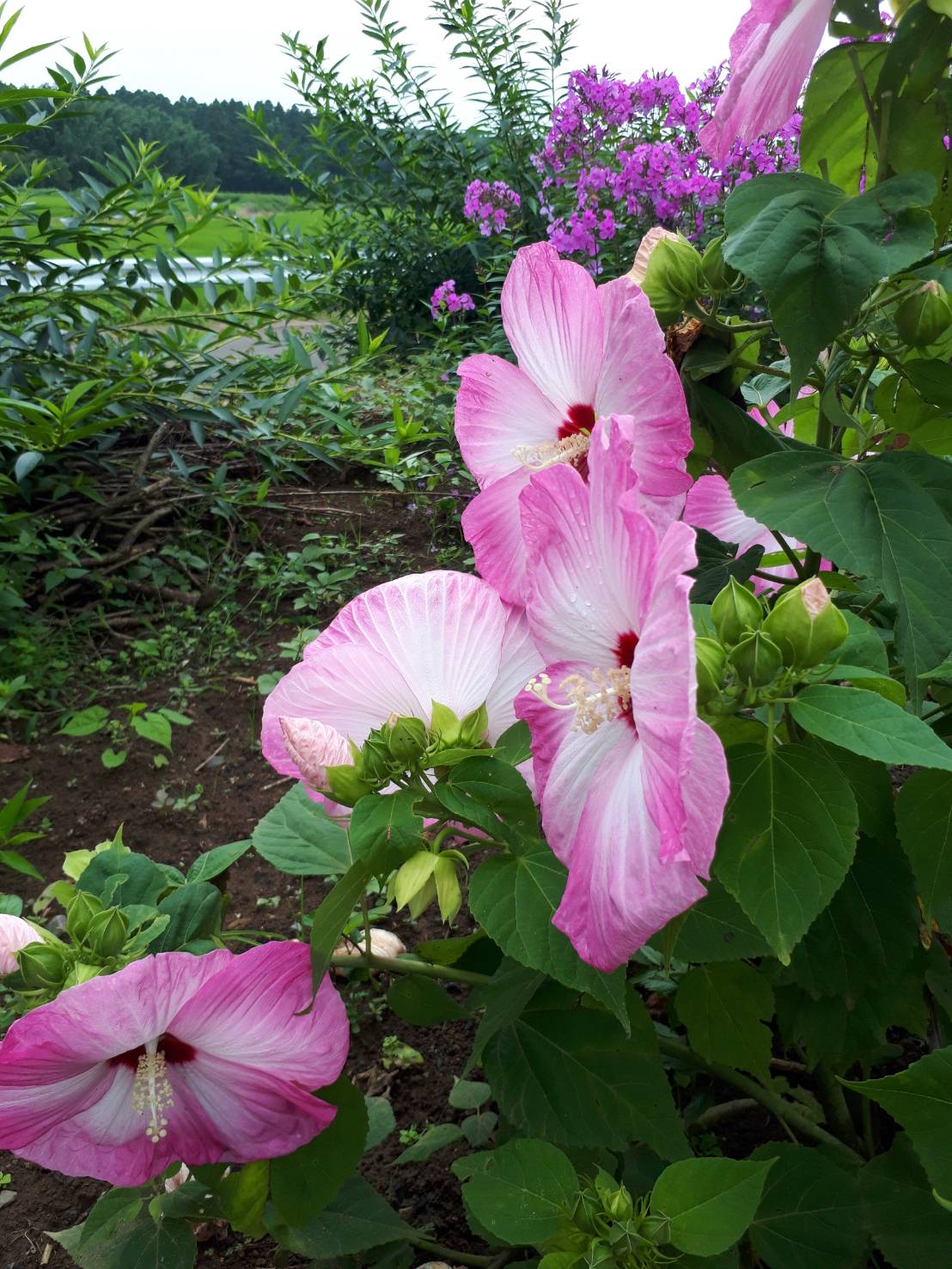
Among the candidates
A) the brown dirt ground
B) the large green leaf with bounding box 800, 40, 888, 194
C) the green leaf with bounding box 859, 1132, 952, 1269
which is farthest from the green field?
the green leaf with bounding box 859, 1132, 952, 1269

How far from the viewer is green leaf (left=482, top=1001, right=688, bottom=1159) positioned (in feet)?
2.31

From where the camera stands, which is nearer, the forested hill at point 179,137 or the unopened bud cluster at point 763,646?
the unopened bud cluster at point 763,646

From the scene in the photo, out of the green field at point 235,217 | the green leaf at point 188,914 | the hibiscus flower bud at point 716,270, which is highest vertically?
the green field at point 235,217

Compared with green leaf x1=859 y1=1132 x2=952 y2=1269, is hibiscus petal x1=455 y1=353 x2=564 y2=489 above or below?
above

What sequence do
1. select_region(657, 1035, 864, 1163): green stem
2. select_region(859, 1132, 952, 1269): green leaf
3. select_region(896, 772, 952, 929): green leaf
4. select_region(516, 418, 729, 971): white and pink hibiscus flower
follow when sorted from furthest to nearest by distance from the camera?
select_region(657, 1035, 864, 1163): green stem
select_region(859, 1132, 952, 1269): green leaf
select_region(896, 772, 952, 929): green leaf
select_region(516, 418, 729, 971): white and pink hibiscus flower

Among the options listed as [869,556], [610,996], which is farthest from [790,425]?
[610,996]

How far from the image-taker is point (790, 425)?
1000 mm

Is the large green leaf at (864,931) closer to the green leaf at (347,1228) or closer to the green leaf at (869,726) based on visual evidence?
the green leaf at (869,726)

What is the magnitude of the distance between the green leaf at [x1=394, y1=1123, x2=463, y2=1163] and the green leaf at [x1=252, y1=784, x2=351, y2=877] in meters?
0.37

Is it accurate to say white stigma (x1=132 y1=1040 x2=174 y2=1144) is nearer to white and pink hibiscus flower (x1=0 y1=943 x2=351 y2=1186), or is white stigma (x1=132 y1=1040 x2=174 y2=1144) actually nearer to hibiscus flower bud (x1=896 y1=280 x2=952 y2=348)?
white and pink hibiscus flower (x1=0 y1=943 x2=351 y2=1186)

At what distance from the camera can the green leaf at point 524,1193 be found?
62 cm

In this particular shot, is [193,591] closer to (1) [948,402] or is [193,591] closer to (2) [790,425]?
(2) [790,425]

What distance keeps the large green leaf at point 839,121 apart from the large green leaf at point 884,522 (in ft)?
0.63

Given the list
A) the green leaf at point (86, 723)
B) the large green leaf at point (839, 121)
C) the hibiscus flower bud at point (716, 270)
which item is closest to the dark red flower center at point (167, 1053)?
the hibiscus flower bud at point (716, 270)
